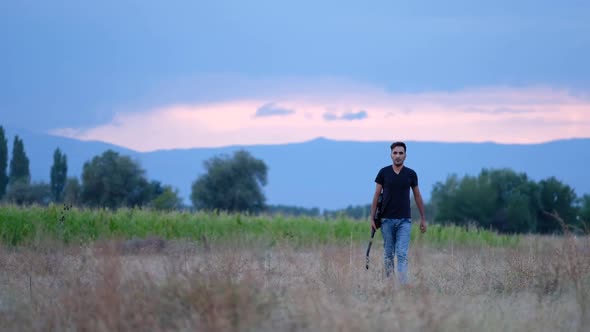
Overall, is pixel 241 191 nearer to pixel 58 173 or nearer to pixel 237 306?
pixel 58 173

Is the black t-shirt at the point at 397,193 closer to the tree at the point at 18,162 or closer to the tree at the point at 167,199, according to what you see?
the tree at the point at 167,199

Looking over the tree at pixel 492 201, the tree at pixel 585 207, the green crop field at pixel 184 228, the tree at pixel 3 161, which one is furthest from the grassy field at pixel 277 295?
the tree at pixel 3 161

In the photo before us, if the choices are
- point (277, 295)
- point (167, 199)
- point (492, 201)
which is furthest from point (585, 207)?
point (277, 295)

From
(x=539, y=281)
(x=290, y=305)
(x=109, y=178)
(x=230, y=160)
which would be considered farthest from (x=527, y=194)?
(x=290, y=305)

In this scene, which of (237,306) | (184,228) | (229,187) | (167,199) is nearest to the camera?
(237,306)

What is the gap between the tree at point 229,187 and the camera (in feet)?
232

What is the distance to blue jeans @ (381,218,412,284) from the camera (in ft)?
38.3

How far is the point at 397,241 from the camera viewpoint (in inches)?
466

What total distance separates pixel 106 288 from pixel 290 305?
194 centimetres

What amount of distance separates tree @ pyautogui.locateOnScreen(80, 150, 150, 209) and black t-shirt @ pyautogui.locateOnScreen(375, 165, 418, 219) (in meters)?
52.3

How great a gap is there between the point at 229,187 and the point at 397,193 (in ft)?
199

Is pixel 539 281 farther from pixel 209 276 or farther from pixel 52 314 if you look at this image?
pixel 52 314

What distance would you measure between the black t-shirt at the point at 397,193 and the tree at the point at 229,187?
58413 mm

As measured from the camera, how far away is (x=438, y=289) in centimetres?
1105
